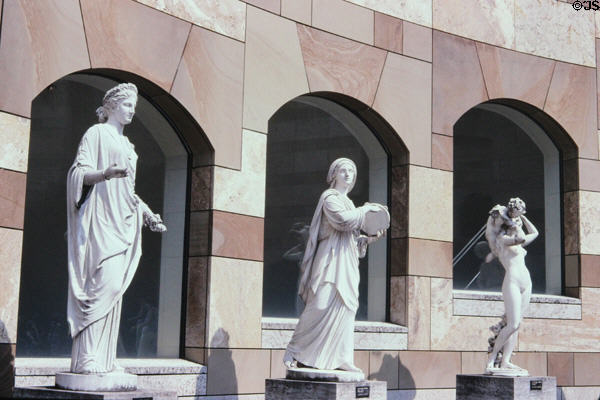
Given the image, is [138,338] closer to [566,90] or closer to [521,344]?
[521,344]

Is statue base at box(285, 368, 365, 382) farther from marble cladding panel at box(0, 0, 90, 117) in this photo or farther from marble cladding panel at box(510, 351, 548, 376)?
marble cladding panel at box(510, 351, 548, 376)

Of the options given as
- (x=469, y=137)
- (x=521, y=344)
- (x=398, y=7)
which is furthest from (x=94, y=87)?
(x=521, y=344)

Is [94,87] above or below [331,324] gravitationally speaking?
above

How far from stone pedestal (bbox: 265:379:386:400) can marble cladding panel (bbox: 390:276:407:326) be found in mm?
2662

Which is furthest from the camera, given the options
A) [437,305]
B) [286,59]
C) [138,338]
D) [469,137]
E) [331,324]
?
[469,137]

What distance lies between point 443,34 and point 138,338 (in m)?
5.71

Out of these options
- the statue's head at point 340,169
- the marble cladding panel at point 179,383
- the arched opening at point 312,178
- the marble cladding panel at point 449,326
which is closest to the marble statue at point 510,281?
the marble cladding panel at point 449,326

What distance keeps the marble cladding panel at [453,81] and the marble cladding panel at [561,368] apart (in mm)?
3318

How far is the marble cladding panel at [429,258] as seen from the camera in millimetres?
12148

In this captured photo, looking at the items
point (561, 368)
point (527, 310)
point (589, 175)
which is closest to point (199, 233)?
point (527, 310)

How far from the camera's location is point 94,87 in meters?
Answer: 10.2

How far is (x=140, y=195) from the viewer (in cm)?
1054

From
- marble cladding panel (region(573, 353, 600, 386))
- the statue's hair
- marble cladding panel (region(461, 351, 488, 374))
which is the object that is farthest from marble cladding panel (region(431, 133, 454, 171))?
the statue's hair

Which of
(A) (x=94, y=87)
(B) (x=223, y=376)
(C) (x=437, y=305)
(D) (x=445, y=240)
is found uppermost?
(A) (x=94, y=87)
